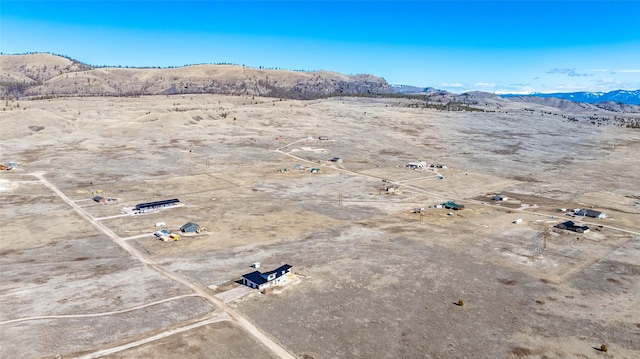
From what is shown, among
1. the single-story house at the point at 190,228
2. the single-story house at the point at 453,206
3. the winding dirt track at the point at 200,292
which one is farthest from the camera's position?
the single-story house at the point at 453,206

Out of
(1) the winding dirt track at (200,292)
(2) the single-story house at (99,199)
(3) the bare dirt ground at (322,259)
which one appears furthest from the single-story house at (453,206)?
(2) the single-story house at (99,199)

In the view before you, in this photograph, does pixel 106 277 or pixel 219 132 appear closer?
pixel 106 277

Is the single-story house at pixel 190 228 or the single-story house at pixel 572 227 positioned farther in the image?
the single-story house at pixel 572 227

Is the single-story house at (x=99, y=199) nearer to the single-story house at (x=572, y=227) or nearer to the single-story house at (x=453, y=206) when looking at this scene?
the single-story house at (x=453, y=206)

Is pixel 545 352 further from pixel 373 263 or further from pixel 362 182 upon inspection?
pixel 362 182

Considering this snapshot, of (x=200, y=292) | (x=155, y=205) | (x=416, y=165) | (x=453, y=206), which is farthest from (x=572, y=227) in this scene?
Answer: (x=155, y=205)

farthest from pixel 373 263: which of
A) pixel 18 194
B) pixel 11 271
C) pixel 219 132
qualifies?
pixel 219 132
